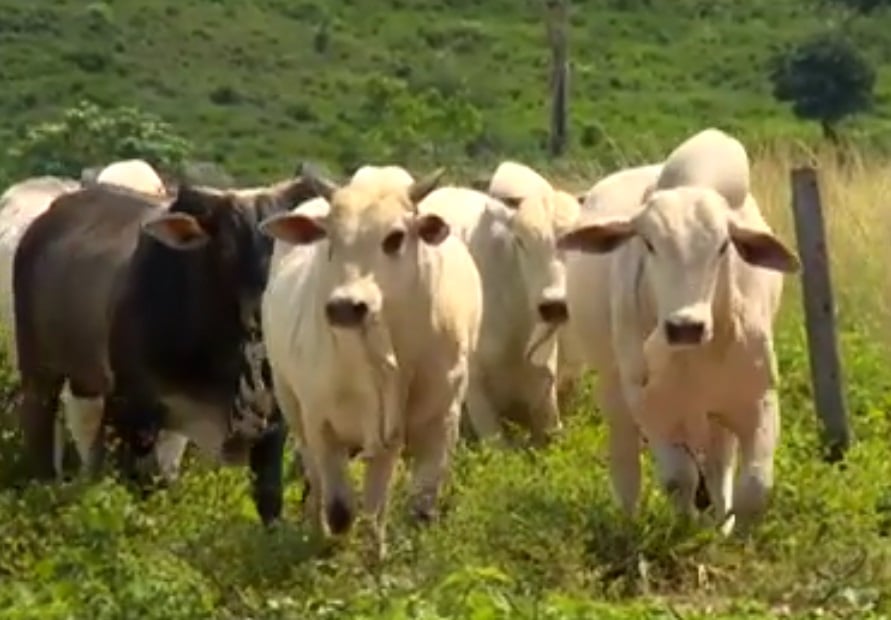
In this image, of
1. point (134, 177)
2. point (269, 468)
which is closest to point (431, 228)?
point (269, 468)

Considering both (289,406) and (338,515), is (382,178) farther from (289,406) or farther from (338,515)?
(338,515)

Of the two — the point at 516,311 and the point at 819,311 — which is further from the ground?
the point at 819,311

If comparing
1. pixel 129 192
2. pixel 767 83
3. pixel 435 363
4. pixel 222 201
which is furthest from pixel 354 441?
pixel 767 83

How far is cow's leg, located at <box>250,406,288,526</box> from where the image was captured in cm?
1027

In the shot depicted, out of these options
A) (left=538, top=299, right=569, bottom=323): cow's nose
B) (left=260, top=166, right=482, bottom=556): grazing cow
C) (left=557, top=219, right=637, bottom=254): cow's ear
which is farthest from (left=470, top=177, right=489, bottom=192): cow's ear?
(left=557, top=219, right=637, bottom=254): cow's ear

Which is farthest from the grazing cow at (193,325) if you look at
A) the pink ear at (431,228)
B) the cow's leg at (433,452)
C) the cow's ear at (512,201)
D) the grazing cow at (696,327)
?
the cow's ear at (512,201)

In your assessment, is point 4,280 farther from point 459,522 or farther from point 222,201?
point 459,522

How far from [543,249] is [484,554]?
3829 millimetres

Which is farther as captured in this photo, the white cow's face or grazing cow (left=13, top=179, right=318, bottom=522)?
grazing cow (left=13, top=179, right=318, bottom=522)

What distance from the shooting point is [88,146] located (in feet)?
110

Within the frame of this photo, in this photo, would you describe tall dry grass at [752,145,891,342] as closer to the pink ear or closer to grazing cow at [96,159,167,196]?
grazing cow at [96,159,167,196]

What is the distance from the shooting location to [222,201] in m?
10.6

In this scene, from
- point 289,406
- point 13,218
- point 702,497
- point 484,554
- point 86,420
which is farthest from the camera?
point 13,218

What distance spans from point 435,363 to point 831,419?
255 cm
